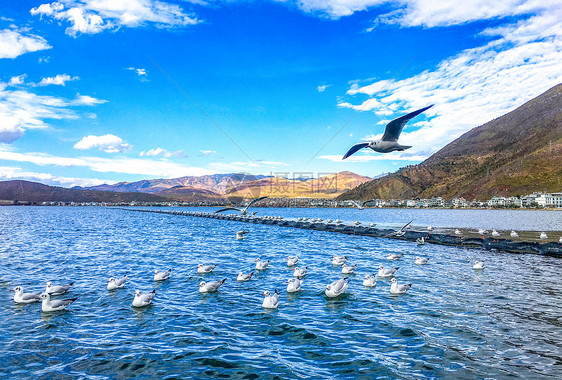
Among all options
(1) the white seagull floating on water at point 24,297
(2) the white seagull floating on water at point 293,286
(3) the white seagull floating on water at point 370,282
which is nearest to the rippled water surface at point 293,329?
(1) the white seagull floating on water at point 24,297

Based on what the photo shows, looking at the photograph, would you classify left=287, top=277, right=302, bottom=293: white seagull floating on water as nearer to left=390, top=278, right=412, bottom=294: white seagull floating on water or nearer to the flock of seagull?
the flock of seagull

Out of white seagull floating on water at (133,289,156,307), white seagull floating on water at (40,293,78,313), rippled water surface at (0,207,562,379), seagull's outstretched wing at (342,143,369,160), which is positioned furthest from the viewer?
seagull's outstretched wing at (342,143,369,160)

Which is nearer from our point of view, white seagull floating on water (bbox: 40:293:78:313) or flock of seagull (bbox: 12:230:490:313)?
white seagull floating on water (bbox: 40:293:78:313)

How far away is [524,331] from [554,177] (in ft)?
624

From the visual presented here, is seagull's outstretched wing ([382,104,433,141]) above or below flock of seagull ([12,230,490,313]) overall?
above

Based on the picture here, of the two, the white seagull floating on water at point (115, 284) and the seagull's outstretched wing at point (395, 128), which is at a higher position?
the seagull's outstretched wing at point (395, 128)

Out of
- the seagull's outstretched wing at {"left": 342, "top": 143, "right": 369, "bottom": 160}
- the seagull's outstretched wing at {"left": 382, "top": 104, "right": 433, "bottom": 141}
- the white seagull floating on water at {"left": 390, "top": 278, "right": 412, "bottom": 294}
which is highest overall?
the seagull's outstretched wing at {"left": 382, "top": 104, "right": 433, "bottom": 141}

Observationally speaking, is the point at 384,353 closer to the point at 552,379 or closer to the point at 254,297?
the point at 552,379

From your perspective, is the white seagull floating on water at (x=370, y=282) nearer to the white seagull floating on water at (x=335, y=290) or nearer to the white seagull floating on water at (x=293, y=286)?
the white seagull floating on water at (x=335, y=290)

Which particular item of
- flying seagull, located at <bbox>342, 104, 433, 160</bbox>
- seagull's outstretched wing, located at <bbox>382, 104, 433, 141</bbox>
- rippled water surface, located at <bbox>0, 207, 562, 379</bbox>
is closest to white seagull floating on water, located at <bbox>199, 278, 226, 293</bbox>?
rippled water surface, located at <bbox>0, 207, 562, 379</bbox>

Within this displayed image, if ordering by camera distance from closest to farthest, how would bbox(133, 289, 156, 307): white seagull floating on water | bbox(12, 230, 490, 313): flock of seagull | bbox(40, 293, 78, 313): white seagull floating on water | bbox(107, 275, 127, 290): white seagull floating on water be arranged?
bbox(40, 293, 78, 313): white seagull floating on water < bbox(12, 230, 490, 313): flock of seagull < bbox(133, 289, 156, 307): white seagull floating on water < bbox(107, 275, 127, 290): white seagull floating on water

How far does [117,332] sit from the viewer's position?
1157 cm

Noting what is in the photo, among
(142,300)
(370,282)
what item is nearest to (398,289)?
(370,282)

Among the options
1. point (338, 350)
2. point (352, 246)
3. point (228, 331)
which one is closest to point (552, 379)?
point (338, 350)
